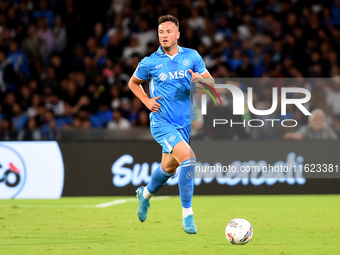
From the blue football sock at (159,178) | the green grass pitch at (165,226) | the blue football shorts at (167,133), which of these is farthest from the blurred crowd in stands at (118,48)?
the blue football shorts at (167,133)

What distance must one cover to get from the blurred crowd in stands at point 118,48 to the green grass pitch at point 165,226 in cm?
259

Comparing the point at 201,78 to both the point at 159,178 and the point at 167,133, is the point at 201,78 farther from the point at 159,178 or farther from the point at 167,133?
the point at 159,178

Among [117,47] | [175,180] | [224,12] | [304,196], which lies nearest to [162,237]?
[175,180]

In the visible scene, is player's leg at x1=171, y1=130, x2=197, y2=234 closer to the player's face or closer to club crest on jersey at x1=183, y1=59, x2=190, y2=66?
club crest on jersey at x1=183, y1=59, x2=190, y2=66

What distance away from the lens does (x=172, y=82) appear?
22.7ft

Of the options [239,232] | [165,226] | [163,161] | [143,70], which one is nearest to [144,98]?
[143,70]

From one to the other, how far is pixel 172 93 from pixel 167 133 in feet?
1.51

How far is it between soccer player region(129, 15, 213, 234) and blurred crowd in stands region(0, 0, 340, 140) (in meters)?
5.29

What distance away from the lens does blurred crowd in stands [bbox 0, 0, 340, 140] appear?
1320cm

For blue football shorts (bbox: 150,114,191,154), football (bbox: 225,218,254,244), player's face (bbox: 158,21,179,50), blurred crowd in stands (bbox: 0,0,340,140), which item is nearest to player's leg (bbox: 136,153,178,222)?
blue football shorts (bbox: 150,114,191,154)

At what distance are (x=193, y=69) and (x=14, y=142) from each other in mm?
5063

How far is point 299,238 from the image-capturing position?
6477 mm

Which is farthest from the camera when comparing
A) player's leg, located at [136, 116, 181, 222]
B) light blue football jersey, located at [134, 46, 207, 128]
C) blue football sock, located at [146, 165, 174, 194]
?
blue football sock, located at [146, 165, 174, 194]

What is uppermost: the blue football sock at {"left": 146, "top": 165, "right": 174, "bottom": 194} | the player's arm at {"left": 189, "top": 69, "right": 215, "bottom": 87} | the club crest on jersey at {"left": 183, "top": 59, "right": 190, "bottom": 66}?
the club crest on jersey at {"left": 183, "top": 59, "right": 190, "bottom": 66}
